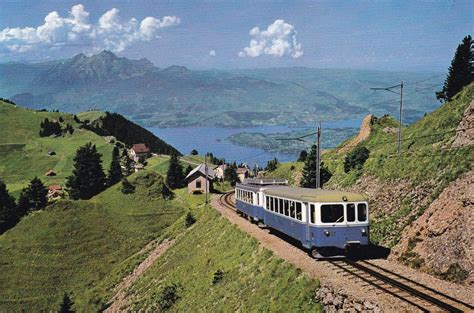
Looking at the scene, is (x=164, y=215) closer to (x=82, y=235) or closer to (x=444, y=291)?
(x=82, y=235)

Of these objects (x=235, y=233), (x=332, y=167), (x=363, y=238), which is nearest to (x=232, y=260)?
(x=235, y=233)

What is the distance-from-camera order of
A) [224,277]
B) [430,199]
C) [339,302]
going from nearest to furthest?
[339,302] < [430,199] < [224,277]

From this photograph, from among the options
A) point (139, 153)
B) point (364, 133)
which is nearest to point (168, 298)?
point (364, 133)

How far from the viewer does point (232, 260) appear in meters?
31.8

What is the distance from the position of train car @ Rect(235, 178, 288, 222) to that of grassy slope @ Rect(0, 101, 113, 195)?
9047cm

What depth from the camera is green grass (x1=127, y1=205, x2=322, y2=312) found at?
21.3 m

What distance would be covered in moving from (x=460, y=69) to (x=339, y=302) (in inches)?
2042

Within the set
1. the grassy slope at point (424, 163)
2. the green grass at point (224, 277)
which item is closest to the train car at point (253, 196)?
the green grass at point (224, 277)

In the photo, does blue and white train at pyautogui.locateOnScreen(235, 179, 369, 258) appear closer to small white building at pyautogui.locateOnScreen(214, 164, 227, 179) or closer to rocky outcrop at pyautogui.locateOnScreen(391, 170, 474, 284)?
rocky outcrop at pyautogui.locateOnScreen(391, 170, 474, 284)

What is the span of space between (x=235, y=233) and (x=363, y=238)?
15.7 metres

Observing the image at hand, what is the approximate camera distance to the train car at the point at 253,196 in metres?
37.5

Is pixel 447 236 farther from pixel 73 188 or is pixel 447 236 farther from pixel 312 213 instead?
pixel 73 188

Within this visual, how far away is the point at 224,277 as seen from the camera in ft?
95.1

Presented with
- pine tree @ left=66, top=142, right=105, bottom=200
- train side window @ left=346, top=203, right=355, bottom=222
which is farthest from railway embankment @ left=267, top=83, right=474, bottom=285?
pine tree @ left=66, top=142, right=105, bottom=200
